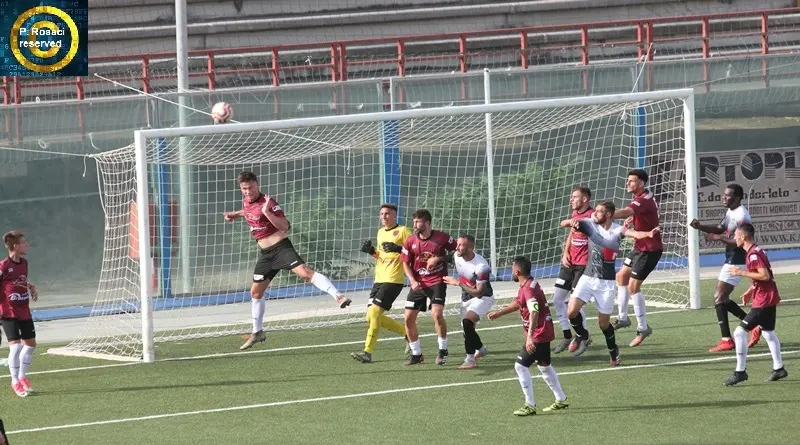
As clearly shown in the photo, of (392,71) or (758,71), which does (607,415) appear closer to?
(758,71)

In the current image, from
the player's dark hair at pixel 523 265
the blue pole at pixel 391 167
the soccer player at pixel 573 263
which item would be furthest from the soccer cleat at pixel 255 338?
the blue pole at pixel 391 167

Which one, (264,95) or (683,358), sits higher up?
(264,95)

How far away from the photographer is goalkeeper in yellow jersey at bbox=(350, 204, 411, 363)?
1325 centimetres

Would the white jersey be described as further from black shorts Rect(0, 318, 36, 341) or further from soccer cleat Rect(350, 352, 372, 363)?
black shorts Rect(0, 318, 36, 341)

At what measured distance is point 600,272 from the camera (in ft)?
42.9

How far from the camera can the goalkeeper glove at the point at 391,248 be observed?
13227 millimetres

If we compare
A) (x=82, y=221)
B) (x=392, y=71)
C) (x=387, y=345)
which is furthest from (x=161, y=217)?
(x=392, y=71)

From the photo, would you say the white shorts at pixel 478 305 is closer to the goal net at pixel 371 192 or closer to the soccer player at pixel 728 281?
the soccer player at pixel 728 281

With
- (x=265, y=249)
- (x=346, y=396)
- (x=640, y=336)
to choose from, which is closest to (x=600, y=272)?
(x=640, y=336)

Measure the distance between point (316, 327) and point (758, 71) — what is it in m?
9.58

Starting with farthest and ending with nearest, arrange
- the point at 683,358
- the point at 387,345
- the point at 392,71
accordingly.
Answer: the point at 392,71 < the point at 387,345 < the point at 683,358

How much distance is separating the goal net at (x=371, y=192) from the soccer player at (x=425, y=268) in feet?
14.3

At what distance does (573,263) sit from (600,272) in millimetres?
555

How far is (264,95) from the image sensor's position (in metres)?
20.2
